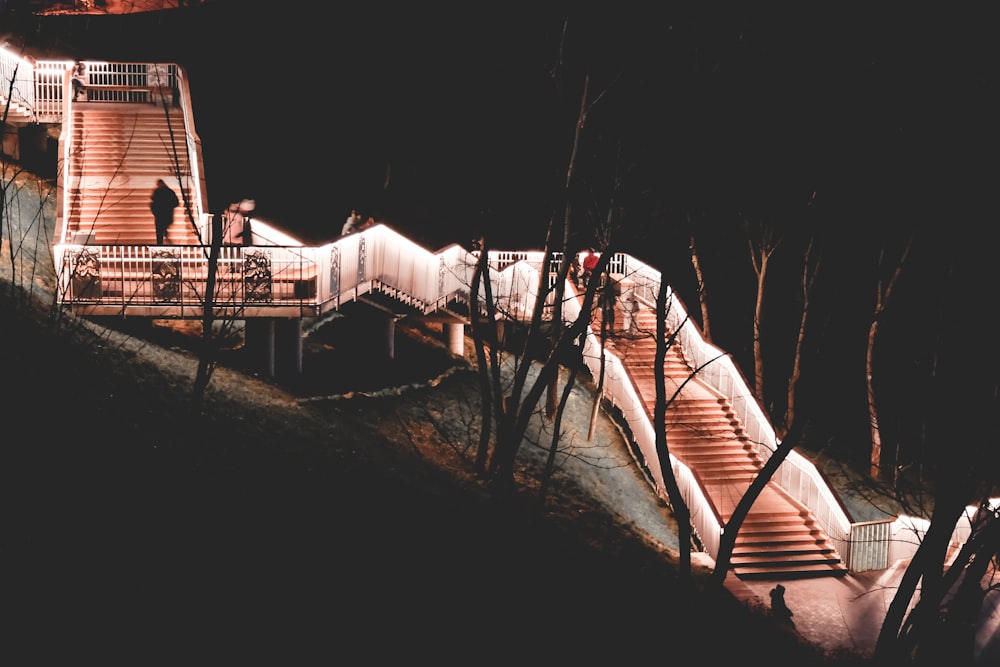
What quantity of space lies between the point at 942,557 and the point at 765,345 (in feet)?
72.4

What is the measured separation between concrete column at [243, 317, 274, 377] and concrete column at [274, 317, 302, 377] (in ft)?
0.49

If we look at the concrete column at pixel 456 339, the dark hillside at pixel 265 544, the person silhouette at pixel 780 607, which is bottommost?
the person silhouette at pixel 780 607

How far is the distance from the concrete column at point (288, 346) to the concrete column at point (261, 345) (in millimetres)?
150

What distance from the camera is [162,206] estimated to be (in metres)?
21.7

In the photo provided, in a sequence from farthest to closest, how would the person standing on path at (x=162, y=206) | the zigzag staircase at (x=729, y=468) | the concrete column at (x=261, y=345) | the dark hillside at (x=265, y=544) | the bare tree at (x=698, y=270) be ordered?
the person standing on path at (x=162, y=206) → the concrete column at (x=261, y=345) → the zigzag staircase at (x=729, y=468) → the bare tree at (x=698, y=270) → the dark hillside at (x=265, y=544)

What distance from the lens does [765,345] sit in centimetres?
3641

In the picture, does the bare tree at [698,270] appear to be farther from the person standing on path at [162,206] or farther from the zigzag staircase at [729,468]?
the person standing on path at [162,206]

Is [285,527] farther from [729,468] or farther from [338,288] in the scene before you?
[729,468]

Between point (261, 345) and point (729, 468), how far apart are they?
10.9 m

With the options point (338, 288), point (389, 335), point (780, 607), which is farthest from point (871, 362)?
point (338, 288)

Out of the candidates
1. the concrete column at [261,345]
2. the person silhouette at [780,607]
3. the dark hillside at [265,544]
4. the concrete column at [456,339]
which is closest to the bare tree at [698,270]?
the dark hillside at [265,544]

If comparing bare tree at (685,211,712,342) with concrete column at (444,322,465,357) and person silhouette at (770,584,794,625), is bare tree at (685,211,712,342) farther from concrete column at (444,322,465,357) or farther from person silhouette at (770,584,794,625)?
concrete column at (444,322,465,357)

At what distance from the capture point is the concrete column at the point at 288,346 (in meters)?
21.5

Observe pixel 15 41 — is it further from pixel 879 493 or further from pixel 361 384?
pixel 879 493
